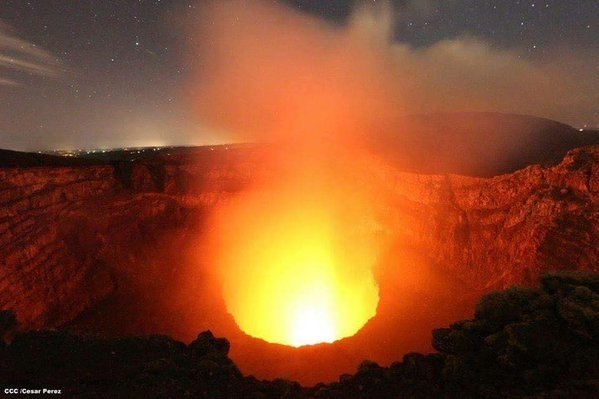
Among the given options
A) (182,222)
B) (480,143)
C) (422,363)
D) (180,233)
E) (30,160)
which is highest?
(480,143)

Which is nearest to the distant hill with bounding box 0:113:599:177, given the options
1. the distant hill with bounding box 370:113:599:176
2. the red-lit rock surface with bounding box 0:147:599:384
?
the distant hill with bounding box 370:113:599:176

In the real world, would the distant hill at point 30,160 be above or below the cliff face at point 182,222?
above

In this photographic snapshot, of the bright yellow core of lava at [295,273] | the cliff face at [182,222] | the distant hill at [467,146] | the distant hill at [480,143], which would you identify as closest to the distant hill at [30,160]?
the distant hill at [467,146]

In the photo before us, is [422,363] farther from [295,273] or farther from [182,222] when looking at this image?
[182,222]

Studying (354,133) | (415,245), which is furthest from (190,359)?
(354,133)

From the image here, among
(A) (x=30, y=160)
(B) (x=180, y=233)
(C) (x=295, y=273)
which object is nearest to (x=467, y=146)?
(C) (x=295, y=273)

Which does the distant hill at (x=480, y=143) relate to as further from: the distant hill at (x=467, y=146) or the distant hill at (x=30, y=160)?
the distant hill at (x=30, y=160)
